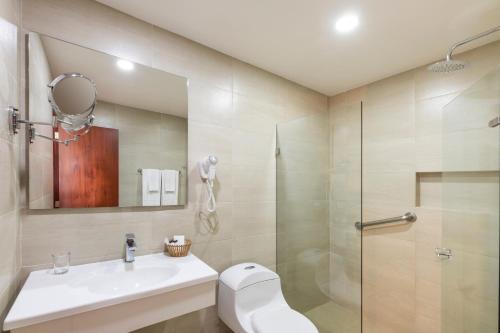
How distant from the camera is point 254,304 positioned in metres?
1.79

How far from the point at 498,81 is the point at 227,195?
63.9 inches

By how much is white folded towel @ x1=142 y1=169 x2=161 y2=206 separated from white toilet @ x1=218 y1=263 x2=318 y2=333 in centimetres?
74

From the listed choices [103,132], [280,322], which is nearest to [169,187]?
[103,132]

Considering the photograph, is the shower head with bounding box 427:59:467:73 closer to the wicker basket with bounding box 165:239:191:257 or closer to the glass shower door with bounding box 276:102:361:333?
the glass shower door with bounding box 276:102:361:333

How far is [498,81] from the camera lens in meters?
1.12

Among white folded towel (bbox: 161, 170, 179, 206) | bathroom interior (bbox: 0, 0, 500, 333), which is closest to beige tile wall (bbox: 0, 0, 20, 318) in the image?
→ bathroom interior (bbox: 0, 0, 500, 333)

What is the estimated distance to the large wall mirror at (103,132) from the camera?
129 cm

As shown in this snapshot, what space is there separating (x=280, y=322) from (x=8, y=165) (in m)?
1.67

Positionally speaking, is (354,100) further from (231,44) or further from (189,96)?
(189,96)

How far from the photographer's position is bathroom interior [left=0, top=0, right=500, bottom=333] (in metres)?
1.20

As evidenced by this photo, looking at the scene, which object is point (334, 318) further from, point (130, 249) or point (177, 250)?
point (130, 249)

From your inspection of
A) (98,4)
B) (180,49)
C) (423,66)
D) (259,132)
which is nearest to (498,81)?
(423,66)

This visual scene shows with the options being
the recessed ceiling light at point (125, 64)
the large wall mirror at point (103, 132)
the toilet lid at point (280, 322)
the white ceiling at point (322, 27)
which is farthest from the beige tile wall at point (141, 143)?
the toilet lid at point (280, 322)

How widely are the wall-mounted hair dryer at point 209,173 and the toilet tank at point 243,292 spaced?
1.63ft
